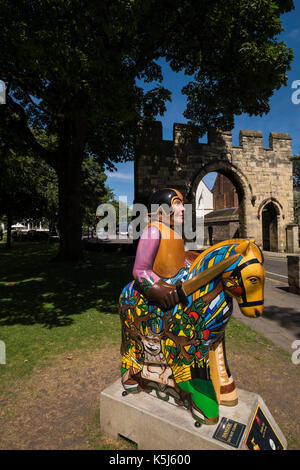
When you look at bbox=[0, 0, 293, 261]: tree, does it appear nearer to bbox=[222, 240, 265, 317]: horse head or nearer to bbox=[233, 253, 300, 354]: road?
bbox=[222, 240, 265, 317]: horse head

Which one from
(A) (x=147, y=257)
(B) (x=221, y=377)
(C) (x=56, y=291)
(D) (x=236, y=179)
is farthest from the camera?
(D) (x=236, y=179)

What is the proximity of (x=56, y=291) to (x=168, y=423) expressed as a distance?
710 cm

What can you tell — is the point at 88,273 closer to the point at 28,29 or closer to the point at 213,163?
the point at 28,29

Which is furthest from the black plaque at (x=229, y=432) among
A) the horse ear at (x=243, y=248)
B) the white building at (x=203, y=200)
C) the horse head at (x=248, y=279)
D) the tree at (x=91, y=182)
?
the white building at (x=203, y=200)

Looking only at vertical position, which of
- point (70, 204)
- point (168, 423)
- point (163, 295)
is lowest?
point (168, 423)

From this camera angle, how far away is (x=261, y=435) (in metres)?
2.26

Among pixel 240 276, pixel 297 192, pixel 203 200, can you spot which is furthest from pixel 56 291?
pixel 203 200

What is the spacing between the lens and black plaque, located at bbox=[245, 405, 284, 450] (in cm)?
214

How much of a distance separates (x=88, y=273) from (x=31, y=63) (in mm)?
7719

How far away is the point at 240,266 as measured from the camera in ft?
6.95

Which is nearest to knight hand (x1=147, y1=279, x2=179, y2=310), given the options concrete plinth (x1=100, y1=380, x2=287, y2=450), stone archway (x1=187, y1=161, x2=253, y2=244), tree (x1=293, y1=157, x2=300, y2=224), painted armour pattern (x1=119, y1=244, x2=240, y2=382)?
painted armour pattern (x1=119, y1=244, x2=240, y2=382)

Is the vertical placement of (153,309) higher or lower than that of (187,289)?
lower

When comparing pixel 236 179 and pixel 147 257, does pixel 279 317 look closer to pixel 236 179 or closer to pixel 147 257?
pixel 147 257
